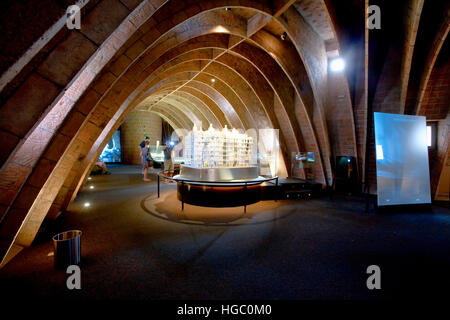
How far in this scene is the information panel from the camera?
7.04 m

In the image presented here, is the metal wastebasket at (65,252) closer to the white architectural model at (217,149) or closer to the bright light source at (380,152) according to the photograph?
the white architectural model at (217,149)

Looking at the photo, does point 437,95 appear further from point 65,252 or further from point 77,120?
point 65,252

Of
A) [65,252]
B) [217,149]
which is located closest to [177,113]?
[217,149]

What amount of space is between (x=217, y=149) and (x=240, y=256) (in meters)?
4.78

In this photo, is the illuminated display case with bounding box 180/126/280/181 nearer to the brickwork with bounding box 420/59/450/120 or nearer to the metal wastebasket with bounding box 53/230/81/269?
the metal wastebasket with bounding box 53/230/81/269

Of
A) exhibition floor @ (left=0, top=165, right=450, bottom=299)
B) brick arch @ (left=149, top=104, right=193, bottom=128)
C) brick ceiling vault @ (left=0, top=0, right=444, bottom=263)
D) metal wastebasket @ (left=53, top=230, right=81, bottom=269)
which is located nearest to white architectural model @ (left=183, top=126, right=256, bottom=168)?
exhibition floor @ (left=0, top=165, right=450, bottom=299)

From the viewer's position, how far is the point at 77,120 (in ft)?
13.5

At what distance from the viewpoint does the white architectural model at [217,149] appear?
817cm

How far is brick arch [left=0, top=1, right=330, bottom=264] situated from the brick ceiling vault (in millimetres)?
18

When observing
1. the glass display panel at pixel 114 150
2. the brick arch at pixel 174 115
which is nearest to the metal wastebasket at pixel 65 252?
the brick arch at pixel 174 115

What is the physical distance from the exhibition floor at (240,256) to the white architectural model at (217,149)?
203 cm

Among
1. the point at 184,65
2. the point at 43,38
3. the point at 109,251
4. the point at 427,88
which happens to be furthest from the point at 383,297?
the point at 184,65

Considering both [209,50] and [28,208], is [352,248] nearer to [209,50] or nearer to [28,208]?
[28,208]

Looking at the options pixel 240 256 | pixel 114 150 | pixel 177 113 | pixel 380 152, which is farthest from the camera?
pixel 114 150
